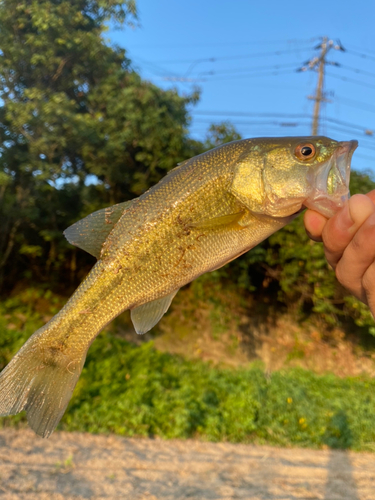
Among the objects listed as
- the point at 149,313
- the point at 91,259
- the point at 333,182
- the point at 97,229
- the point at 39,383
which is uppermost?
the point at 91,259

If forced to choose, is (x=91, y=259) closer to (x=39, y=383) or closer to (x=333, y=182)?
(x=39, y=383)

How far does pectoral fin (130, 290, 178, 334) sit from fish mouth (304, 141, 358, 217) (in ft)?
2.70

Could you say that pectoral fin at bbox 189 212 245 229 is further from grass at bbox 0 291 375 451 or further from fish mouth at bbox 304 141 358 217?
grass at bbox 0 291 375 451

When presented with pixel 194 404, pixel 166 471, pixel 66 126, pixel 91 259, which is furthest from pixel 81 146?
pixel 166 471

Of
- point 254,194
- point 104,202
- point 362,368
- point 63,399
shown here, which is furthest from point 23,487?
point 362,368

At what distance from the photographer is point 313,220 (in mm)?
1813

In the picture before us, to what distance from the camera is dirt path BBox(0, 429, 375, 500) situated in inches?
179

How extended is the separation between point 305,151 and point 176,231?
728 millimetres

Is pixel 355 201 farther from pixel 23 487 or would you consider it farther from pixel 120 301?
pixel 23 487

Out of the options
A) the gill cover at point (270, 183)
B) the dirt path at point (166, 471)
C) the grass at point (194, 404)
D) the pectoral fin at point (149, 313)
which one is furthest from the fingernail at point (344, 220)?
the grass at point (194, 404)

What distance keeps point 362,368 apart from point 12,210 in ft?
34.3

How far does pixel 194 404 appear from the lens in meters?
6.81

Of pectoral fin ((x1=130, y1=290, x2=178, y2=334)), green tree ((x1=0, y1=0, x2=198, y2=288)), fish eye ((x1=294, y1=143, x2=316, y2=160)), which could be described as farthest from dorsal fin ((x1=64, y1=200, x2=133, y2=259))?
green tree ((x1=0, y1=0, x2=198, y2=288))

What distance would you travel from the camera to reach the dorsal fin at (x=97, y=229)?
6.18 ft
